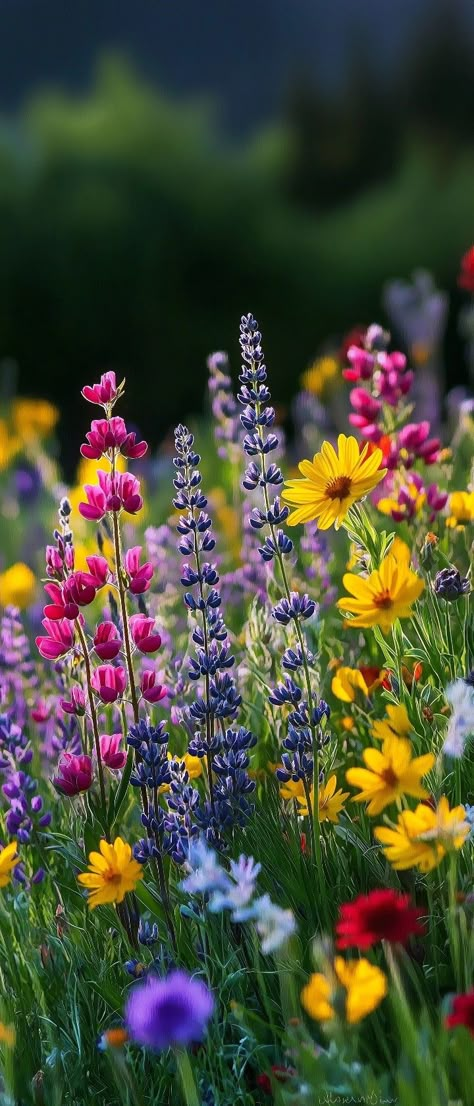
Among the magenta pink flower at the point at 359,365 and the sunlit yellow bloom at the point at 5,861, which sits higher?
the magenta pink flower at the point at 359,365

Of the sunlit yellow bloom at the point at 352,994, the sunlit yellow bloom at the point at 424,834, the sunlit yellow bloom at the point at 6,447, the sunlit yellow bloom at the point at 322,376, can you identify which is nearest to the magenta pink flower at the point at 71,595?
the sunlit yellow bloom at the point at 424,834

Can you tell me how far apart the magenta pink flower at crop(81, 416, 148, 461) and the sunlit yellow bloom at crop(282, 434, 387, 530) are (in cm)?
23

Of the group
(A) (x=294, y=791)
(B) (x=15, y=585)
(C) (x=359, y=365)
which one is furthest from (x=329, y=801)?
(B) (x=15, y=585)

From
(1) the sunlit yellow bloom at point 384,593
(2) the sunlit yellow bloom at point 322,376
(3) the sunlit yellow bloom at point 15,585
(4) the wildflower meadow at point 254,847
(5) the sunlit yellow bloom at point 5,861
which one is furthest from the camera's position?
(2) the sunlit yellow bloom at point 322,376

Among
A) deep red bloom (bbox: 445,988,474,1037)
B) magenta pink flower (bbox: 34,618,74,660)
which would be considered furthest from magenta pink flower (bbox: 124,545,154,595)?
deep red bloom (bbox: 445,988,474,1037)

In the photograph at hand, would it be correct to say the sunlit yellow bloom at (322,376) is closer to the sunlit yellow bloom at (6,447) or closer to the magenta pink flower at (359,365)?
the sunlit yellow bloom at (6,447)

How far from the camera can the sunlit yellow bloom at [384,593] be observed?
1411 mm

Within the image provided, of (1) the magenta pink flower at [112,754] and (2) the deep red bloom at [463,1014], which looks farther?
(1) the magenta pink flower at [112,754]

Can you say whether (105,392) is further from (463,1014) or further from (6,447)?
(6,447)

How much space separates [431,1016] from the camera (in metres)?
1.37

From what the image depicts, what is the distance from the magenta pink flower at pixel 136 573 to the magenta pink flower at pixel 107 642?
64mm

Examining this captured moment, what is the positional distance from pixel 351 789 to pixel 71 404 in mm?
7113

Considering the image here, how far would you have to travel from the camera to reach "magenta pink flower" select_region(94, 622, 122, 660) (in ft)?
5.23

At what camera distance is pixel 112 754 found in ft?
5.42
